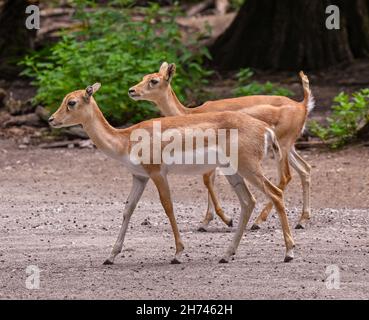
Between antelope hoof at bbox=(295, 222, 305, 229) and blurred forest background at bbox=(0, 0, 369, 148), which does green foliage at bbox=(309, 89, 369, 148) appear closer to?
blurred forest background at bbox=(0, 0, 369, 148)

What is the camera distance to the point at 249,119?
8555mm

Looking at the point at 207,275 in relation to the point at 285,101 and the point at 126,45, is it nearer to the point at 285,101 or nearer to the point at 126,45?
the point at 285,101

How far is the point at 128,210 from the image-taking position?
8.53 metres

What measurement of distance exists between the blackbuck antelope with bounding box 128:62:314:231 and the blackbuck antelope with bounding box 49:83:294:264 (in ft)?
4.70

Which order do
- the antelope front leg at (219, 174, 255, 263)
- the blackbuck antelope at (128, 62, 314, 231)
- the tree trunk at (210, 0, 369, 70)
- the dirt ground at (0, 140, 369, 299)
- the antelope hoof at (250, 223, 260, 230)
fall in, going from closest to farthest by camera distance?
1. the dirt ground at (0, 140, 369, 299)
2. the antelope front leg at (219, 174, 255, 263)
3. the antelope hoof at (250, 223, 260, 230)
4. the blackbuck antelope at (128, 62, 314, 231)
5. the tree trunk at (210, 0, 369, 70)

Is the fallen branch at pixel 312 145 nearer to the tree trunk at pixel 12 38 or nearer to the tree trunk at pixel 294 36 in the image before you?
the tree trunk at pixel 294 36

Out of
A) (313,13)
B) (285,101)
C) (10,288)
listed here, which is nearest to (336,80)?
(313,13)

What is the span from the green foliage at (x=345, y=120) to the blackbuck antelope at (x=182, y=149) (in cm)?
540

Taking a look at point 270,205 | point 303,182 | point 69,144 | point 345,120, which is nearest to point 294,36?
point 345,120

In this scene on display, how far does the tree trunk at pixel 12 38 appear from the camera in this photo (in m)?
19.4

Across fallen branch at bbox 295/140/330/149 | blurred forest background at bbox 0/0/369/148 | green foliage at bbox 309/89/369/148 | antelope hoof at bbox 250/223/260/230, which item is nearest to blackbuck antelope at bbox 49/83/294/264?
antelope hoof at bbox 250/223/260/230

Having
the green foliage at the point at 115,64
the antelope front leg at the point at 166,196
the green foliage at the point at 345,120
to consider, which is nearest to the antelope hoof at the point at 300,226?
the antelope front leg at the point at 166,196

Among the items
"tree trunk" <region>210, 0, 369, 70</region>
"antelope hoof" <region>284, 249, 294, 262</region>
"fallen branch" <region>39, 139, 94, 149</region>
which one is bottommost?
"antelope hoof" <region>284, 249, 294, 262</region>

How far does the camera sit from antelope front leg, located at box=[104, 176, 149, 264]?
8.44 meters
